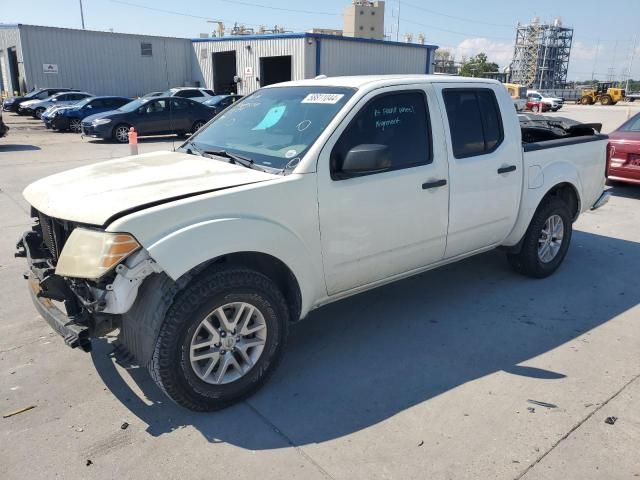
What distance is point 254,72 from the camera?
35.2m

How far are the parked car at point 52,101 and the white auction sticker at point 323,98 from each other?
24.9m

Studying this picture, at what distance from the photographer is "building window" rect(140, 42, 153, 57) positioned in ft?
121

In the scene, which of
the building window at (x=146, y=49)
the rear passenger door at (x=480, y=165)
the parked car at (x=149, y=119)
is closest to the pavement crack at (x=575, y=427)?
the rear passenger door at (x=480, y=165)

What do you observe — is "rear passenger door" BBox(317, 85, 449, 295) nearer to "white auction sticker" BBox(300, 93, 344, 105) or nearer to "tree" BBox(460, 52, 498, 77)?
"white auction sticker" BBox(300, 93, 344, 105)

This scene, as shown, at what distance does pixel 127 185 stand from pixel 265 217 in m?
0.86

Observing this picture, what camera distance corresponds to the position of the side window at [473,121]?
14.0ft

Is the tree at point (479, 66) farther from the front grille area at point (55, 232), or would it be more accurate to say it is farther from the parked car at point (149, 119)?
the front grille area at point (55, 232)

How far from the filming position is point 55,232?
325 cm

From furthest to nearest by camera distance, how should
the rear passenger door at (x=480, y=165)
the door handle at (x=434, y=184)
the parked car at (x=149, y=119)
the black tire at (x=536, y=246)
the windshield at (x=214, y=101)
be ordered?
the windshield at (x=214, y=101)
the parked car at (x=149, y=119)
the black tire at (x=536, y=246)
the rear passenger door at (x=480, y=165)
the door handle at (x=434, y=184)

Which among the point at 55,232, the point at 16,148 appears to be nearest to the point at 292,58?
the point at 16,148

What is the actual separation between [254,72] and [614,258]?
31987 mm

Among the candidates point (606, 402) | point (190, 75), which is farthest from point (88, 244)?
point (190, 75)

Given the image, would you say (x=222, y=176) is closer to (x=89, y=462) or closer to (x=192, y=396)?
(x=192, y=396)

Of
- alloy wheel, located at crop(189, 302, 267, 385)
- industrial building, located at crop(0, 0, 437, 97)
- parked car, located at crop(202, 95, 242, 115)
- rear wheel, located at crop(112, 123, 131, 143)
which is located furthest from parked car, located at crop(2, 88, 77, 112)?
alloy wheel, located at crop(189, 302, 267, 385)
